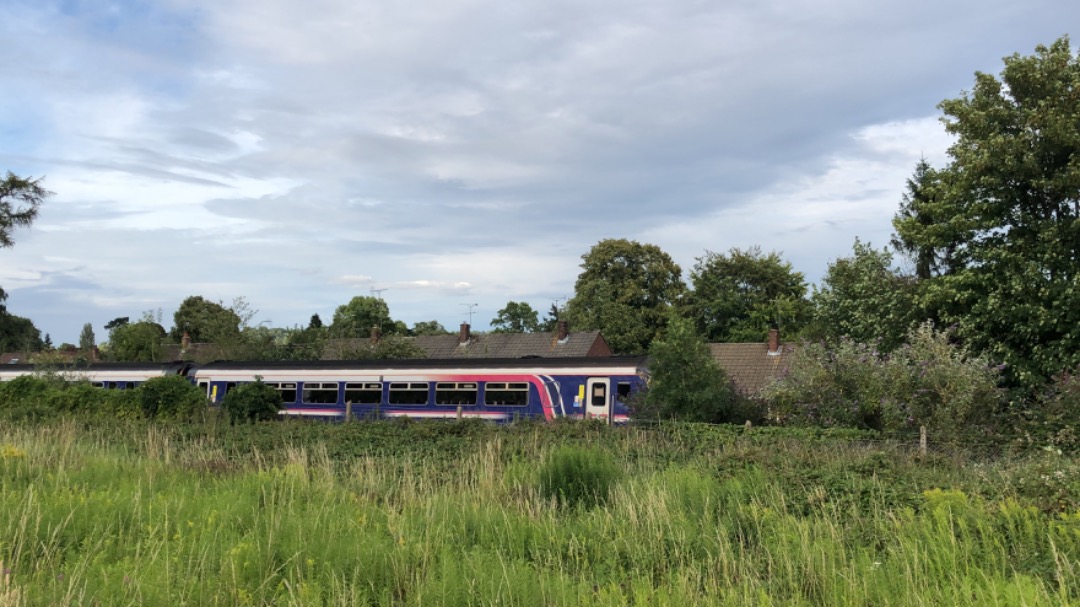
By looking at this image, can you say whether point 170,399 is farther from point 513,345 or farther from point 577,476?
point 513,345

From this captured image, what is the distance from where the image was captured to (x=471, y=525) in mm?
7586

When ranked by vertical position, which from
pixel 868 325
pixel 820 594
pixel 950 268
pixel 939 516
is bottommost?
pixel 820 594

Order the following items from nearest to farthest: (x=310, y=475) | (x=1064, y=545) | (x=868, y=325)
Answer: (x=1064, y=545) < (x=310, y=475) < (x=868, y=325)

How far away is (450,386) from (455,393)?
0.88 ft

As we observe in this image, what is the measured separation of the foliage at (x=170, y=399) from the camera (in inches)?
851

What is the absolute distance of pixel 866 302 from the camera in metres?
24.9

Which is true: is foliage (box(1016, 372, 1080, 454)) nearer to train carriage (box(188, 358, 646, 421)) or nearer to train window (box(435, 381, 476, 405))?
train carriage (box(188, 358, 646, 421))

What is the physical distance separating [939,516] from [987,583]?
1.45 meters

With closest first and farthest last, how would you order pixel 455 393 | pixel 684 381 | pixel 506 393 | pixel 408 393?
pixel 684 381 < pixel 506 393 < pixel 455 393 < pixel 408 393

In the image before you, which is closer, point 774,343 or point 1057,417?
point 1057,417

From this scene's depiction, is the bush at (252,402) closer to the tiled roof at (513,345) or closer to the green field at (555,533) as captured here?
the green field at (555,533)

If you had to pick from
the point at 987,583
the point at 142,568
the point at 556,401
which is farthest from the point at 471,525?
the point at 556,401

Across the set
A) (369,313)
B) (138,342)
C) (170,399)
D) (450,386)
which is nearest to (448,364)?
(450,386)

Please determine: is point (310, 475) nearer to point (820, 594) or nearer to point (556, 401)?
point (820, 594)
